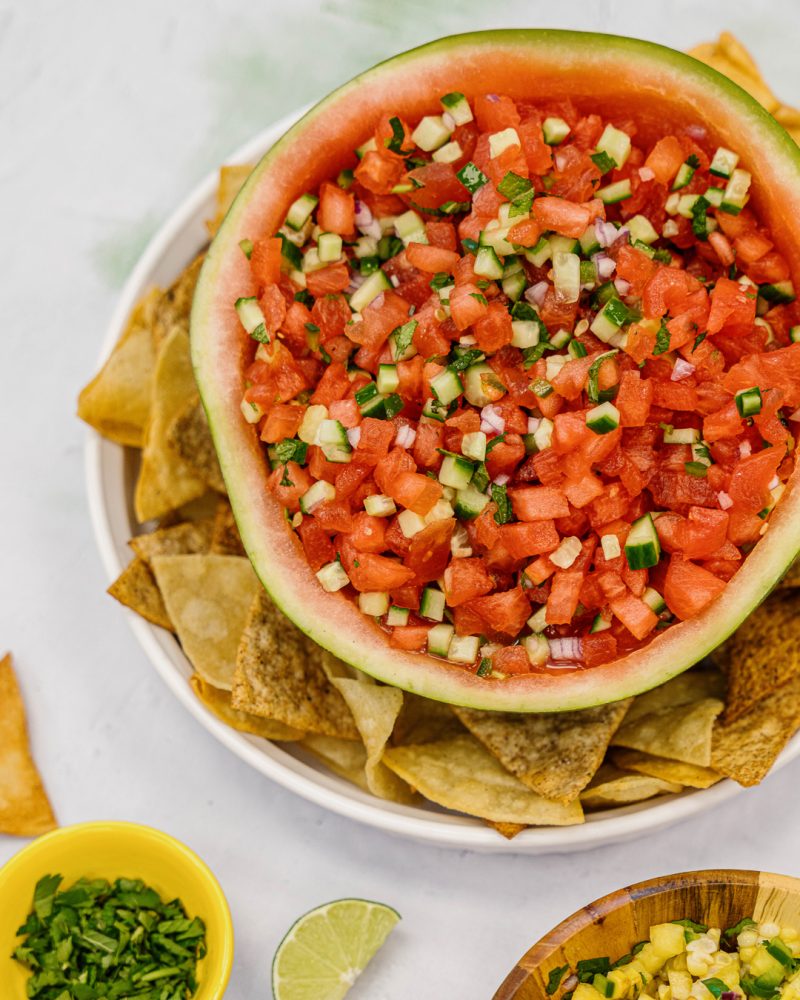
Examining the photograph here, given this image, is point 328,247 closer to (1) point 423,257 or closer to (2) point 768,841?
(1) point 423,257

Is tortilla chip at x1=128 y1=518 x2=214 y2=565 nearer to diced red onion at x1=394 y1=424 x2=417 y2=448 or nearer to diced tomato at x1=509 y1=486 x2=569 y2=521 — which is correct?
diced red onion at x1=394 y1=424 x2=417 y2=448

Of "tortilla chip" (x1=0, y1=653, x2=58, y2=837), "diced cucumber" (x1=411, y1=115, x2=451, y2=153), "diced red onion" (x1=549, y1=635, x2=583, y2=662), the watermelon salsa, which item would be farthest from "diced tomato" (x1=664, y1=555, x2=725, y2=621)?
"tortilla chip" (x1=0, y1=653, x2=58, y2=837)

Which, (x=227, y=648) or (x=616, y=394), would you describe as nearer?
(x=616, y=394)

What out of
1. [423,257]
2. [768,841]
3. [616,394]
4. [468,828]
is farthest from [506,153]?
[768,841]

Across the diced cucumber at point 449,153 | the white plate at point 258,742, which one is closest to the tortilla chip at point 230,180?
the white plate at point 258,742

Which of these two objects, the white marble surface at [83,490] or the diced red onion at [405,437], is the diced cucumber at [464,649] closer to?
the diced red onion at [405,437]

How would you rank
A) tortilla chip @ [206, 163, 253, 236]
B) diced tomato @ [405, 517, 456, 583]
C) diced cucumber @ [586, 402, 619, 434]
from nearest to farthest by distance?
diced cucumber @ [586, 402, 619, 434] < diced tomato @ [405, 517, 456, 583] < tortilla chip @ [206, 163, 253, 236]
